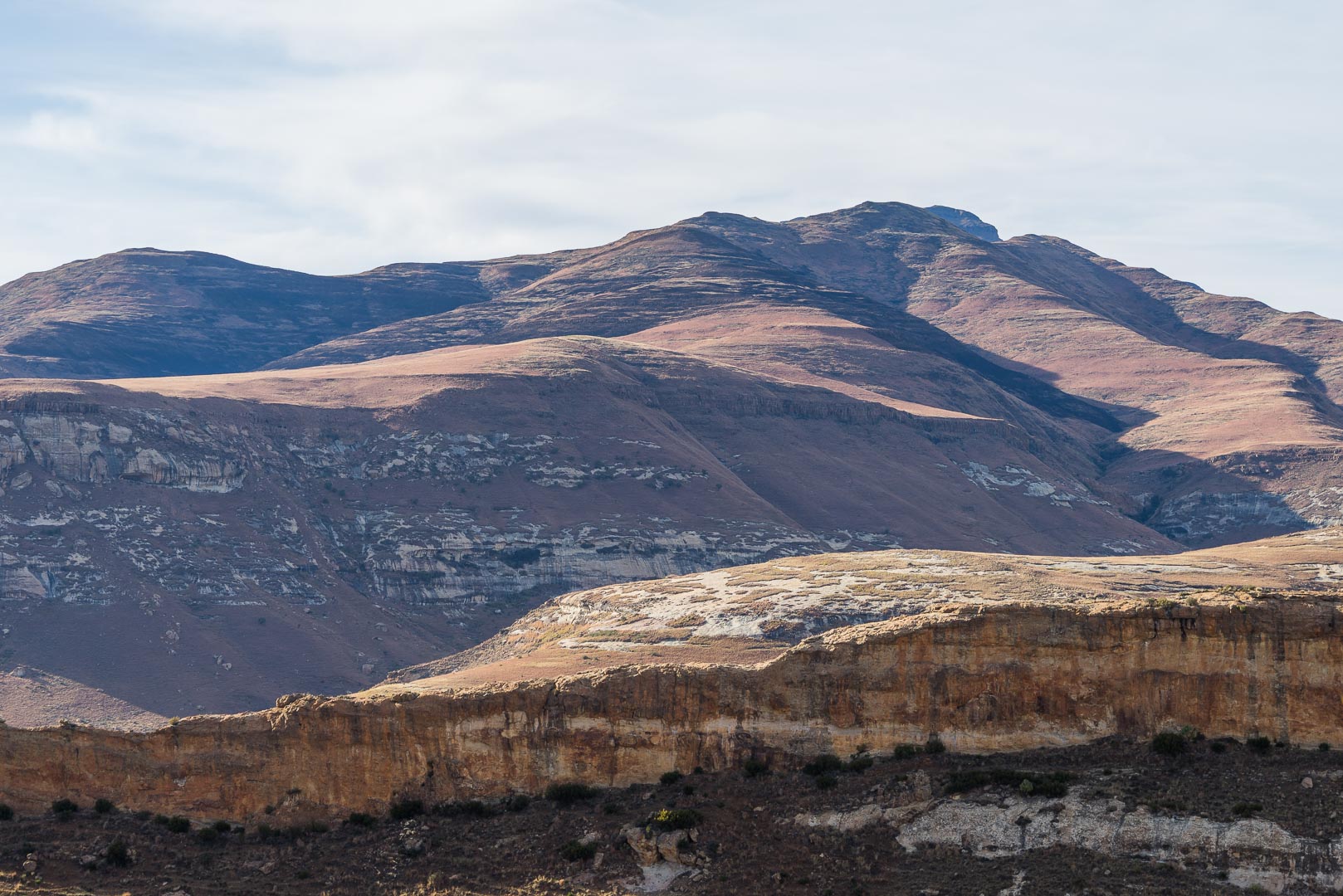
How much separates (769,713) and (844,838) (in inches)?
177

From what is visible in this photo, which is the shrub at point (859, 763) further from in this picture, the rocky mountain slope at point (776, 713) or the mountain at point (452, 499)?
the mountain at point (452, 499)

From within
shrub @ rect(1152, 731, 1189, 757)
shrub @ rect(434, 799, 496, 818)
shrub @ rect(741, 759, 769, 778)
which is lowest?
shrub @ rect(434, 799, 496, 818)

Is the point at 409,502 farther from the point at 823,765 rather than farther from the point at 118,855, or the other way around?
the point at 823,765

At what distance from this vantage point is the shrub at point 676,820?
36344 mm

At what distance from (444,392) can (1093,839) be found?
133213 mm

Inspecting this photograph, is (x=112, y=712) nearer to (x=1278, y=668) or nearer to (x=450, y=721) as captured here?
(x=450, y=721)

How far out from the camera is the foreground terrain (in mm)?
32844

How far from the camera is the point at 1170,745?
36000mm

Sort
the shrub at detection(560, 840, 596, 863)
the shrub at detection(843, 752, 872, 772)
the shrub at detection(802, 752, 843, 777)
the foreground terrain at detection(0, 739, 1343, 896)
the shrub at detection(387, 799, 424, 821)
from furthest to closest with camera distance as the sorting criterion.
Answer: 1. the shrub at detection(387, 799, 424, 821)
2. the shrub at detection(802, 752, 843, 777)
3. the shrub at detection(843, 752, 872, 772)
4. the shrub at detection(560, 840, 596, 863)
5. the foreground terrain at detection(0, 739, 1343, 896)

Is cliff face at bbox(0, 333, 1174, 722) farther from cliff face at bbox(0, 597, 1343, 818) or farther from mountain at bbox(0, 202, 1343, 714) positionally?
cliff face at bbox(0, 597, 1343, 818)

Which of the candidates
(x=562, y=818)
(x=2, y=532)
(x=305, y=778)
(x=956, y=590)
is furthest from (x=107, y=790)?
(x=2, y=532)

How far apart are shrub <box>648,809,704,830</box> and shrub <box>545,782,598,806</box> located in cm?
275

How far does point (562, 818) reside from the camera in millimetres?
38062

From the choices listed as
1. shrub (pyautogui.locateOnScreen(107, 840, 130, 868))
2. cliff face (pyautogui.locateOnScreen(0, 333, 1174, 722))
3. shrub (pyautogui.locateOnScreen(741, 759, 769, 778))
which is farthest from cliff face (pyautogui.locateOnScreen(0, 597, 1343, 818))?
cliff face (pyautogui.locateOnScreen(0, 333, 1174, 722))
